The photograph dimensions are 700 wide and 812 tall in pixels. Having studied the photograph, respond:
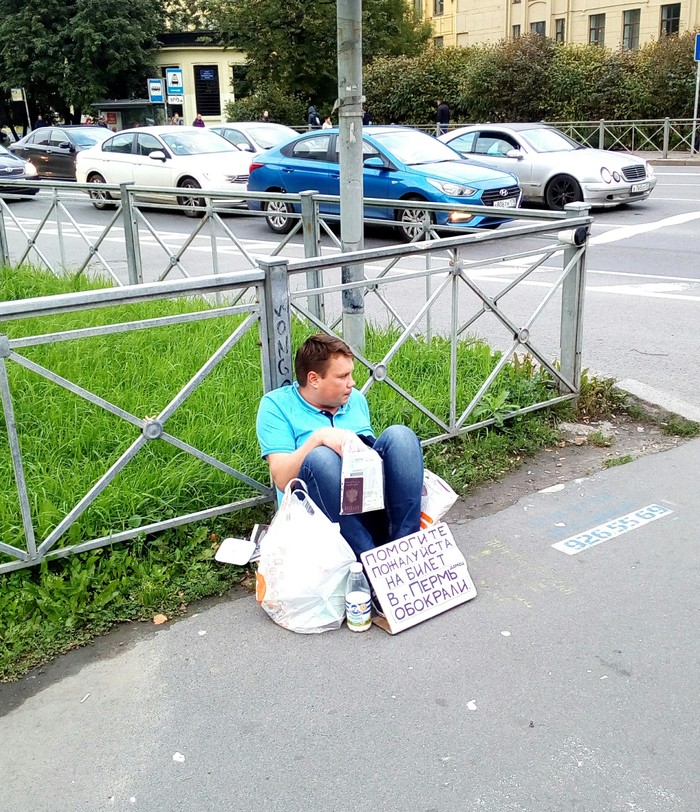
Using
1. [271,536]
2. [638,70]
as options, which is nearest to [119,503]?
[271,536]

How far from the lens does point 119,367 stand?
5.89 m

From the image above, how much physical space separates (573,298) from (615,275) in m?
5.49

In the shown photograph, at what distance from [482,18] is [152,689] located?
50945 mm

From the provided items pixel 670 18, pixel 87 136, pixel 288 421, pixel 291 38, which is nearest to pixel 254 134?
pixel 87 136

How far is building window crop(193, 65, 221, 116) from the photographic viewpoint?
49906mm

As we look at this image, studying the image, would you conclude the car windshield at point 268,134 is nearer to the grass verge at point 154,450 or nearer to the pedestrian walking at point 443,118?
the pedestrian walking at point 443,118

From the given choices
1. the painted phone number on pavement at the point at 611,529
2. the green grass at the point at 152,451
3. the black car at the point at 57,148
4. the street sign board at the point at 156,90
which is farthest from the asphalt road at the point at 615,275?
the street sign board at the point at 156,90

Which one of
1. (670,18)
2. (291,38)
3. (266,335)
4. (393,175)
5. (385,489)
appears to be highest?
(670,18)

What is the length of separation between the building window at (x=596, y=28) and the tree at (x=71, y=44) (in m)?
22.4

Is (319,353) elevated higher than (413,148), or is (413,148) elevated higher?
(413,148)

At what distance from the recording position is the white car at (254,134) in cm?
1917

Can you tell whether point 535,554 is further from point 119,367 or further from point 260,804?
point 119,367

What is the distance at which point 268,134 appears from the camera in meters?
19.8

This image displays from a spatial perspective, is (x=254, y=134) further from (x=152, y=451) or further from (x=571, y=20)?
(x=571, y=20)
